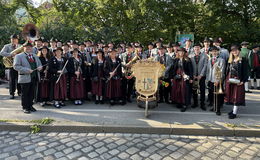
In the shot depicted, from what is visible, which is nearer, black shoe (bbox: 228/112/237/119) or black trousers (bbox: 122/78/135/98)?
black shoe (bbox: 228/112/237/119)

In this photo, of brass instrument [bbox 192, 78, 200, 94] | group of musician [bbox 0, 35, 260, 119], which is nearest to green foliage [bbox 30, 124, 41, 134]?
group of musician [bbox 0, 35, 260, 119]

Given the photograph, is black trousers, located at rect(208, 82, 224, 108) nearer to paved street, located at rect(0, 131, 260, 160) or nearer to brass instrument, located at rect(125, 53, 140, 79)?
paved street, located at rect(0, 131, 260, 160)

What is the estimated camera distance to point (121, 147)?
457 cm

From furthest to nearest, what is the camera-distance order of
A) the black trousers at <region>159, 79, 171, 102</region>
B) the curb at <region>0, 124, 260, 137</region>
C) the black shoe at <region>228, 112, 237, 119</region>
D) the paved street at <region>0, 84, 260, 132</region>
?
the black trousers at <region>159, 79, 171, 102</region>, the black shoe at <region>228, 112, 237, 119</region>, the paved street at <region>0, 84, 260, 132</region>, the curb at <region>0, 124, 260, 137</region>

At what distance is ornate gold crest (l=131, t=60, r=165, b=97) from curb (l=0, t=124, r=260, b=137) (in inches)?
44.3

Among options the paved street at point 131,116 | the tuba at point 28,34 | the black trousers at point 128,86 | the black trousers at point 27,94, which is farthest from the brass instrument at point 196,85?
the tuba at point 28,34

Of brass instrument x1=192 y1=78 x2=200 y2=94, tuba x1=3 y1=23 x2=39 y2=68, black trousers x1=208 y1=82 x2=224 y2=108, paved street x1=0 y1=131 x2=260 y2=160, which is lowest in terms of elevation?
paved street x1=0 y1=131 x2=260 y2=160

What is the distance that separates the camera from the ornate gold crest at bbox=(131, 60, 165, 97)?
6066 mm

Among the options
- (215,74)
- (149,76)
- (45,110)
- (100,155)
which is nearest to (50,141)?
(100,155)

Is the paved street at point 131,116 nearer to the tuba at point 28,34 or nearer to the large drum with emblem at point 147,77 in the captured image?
the large drum with emblem at point 147,77

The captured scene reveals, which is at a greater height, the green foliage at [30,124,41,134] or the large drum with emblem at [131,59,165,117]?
the large drum with emblem at [131,59,165,117]

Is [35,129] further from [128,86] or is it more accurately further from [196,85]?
[196,85]

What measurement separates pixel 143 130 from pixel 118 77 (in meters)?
2.60

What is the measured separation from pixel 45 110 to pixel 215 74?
5200 millimetres
